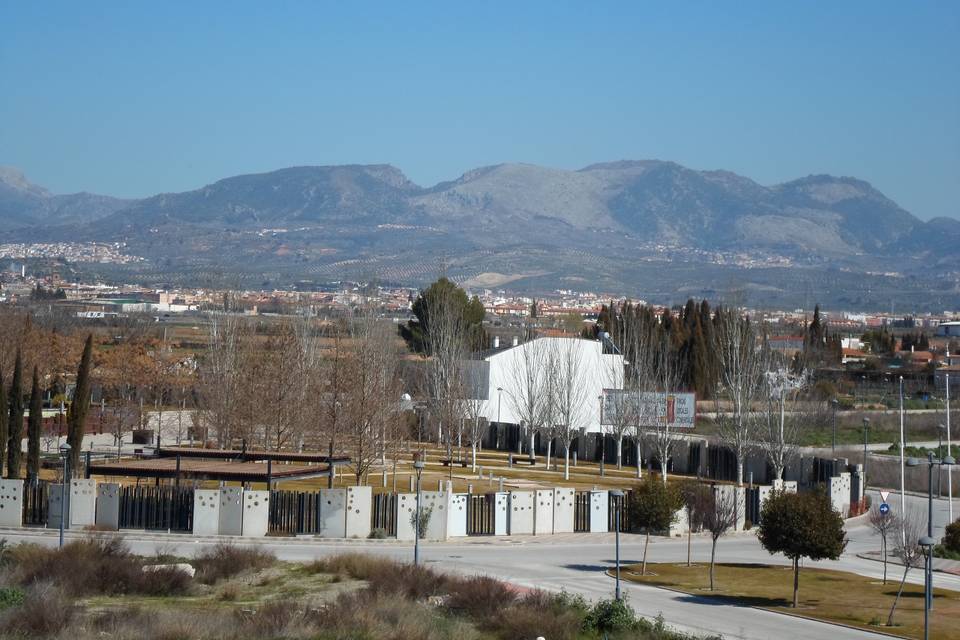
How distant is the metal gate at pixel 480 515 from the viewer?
136ft

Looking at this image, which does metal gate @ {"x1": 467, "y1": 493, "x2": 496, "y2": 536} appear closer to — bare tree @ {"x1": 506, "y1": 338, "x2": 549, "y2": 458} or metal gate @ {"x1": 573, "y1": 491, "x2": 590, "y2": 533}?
metal gate @ {"x1": 573, "y1": 491, "x2": 590, "y2": 533}

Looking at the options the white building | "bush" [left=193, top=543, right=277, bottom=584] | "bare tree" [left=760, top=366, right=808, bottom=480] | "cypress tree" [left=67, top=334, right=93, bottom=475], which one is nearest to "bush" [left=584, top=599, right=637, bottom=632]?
"bush" [left=193, top=543, right=277, bottom=584]

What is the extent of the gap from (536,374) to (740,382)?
40.0 ft

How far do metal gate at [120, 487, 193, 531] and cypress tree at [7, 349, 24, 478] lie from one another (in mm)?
8817

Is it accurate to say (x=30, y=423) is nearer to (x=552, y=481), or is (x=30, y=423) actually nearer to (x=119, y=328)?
(x=552, y=481)

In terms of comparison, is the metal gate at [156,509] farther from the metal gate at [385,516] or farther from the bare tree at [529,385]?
the bare tree at [529,385]

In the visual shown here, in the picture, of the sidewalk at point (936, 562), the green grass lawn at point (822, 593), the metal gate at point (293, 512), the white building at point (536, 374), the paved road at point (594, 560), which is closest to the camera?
the paved road at point (594, 560)

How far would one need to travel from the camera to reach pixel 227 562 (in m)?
32.2

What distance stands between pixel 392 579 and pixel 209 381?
34377 mm

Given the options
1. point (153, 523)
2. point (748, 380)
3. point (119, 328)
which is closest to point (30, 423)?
point (153, 523)

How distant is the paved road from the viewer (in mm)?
28669

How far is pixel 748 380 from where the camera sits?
63.2m

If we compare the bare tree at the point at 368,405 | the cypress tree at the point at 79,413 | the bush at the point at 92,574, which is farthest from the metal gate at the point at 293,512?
the cypress tree at the point at 79,413

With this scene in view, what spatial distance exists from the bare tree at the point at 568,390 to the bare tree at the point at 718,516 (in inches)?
653
